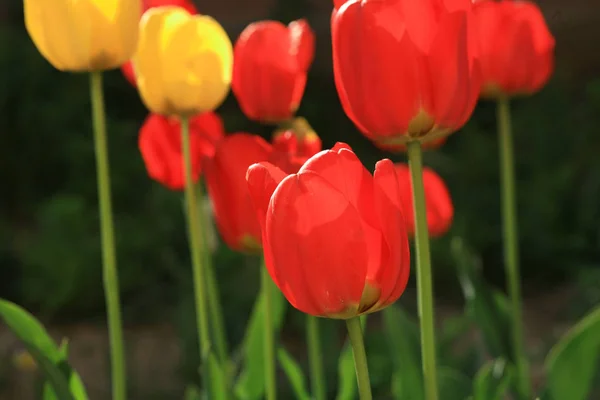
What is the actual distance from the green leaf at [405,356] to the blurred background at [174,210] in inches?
20.3

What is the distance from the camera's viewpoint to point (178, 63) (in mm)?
825

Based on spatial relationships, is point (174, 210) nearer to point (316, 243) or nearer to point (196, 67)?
point (196, 67)

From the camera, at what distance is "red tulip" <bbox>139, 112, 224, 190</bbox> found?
2.93 ft

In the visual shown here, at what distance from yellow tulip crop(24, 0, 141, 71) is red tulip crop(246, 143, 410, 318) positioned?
0.80 ft

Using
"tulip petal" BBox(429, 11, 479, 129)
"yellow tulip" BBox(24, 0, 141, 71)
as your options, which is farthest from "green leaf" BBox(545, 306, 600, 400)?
"yellow tulip" BBox(24, 0, 141, 71)

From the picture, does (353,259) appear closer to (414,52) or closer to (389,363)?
(414,52)

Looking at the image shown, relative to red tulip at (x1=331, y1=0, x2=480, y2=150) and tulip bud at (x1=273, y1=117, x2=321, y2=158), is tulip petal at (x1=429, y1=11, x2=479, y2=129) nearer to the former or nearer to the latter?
red tulip at (x1=331, y1=0, x2=480, y2=150)

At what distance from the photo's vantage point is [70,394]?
782 millimetres

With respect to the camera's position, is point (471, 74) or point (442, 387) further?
point (442, 387)

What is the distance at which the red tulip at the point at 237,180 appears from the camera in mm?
785

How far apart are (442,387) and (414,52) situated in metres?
0.46

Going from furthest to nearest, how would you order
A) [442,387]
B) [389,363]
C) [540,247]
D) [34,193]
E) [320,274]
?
[34,193]
[540,247]
[389,363]
[442,387]
[320,274]

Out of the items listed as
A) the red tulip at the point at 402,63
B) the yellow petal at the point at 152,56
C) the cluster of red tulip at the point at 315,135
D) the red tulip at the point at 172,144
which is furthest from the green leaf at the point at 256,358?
the red tulip at the point at 402,63

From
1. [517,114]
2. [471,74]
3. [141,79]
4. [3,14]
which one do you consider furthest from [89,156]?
[471,74]
